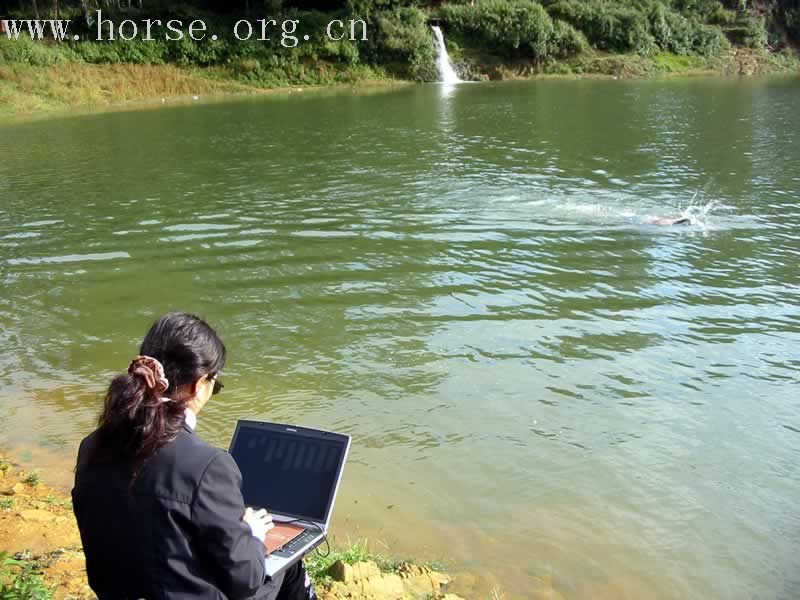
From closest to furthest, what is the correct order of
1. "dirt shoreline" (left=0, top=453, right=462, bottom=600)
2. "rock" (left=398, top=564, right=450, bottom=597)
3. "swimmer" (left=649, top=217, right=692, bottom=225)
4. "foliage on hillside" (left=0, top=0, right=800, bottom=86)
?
"dirt shoreline" (left=0, top=453, right=462, bottom=600) → "rock" (left=398, top=564, right=450, bottom=597) → "swimmer" (left=649, top=217, right=692, bottom=225) → "foliage on hillside" (left=0, top=0, right=800, bottom=86)

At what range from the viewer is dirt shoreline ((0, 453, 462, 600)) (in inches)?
145

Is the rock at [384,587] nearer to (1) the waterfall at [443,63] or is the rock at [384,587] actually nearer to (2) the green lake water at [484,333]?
(2) the green lake water at [484,333]

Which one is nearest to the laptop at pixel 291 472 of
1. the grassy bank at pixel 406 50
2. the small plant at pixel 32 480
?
the small plant at pixel 32 480

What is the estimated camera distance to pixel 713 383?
711cm

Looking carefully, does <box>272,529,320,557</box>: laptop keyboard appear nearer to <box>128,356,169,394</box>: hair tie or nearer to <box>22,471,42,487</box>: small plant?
<box>128,356,169,394</box>: hair tie

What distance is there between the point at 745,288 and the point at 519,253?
295cm

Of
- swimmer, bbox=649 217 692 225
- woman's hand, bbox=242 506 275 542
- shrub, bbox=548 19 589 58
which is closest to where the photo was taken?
woman's hand, bbox=242 506 275 542

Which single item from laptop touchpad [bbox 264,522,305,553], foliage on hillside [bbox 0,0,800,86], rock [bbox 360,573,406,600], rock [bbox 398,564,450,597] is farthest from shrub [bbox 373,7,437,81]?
laptop touchpad [bbox 264,522,305,553]

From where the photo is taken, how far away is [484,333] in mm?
8406

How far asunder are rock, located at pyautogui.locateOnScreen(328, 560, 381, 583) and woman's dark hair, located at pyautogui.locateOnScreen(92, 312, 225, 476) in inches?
69.2

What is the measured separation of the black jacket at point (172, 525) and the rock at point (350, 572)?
1.49 m

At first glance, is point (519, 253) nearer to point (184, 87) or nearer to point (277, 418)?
point (277, 418)

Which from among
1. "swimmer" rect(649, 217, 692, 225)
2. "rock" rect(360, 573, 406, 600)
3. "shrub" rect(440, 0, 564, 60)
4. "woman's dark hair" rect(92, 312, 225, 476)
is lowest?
"rock" rect(360, 573, 406, 600)

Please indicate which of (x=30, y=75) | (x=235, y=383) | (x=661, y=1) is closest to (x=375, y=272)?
(x=235, y=383)
